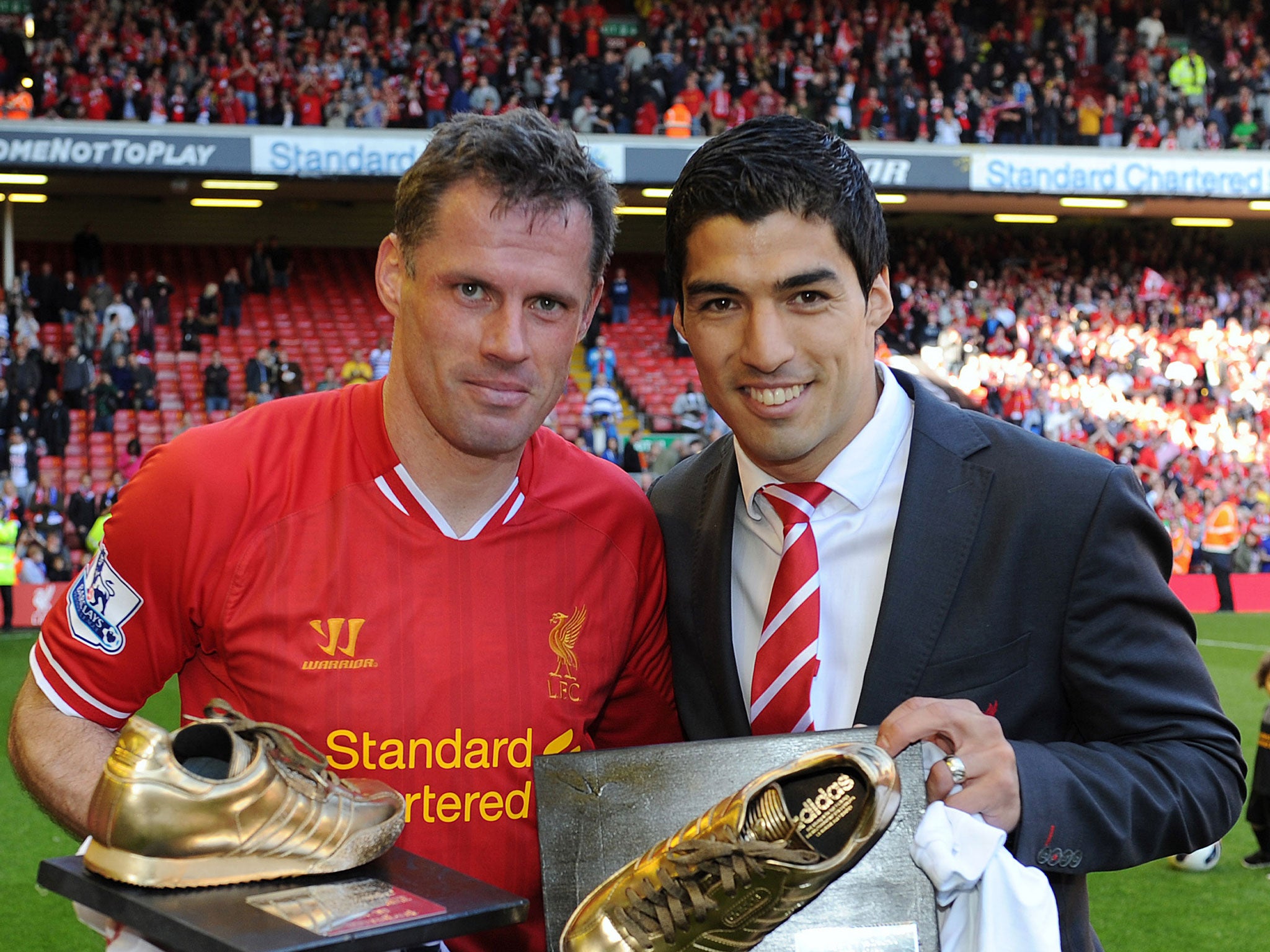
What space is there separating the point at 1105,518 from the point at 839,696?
0.49 meters

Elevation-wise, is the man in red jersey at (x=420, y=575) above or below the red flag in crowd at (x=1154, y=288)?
above

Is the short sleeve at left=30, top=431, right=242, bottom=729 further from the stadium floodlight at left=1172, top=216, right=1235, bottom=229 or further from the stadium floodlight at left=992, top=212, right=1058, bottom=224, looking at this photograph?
the stadium floodlight at left=1172, top=216, right=1235, bottom=229

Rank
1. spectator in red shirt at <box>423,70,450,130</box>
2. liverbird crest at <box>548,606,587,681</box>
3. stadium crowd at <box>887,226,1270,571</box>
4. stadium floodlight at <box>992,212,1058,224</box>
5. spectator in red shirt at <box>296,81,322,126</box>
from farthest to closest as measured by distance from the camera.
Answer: stadium floodlight at <box>992,212,1058,224</box> < spectator in red shirt at <box>423,70,450,130</box> < spectator in red shirt at <box>296,81,322,126</box> < stadium crowd at <box>887,226,1270,571</box> < liverbird crest at <box>548,606,587,681</box>

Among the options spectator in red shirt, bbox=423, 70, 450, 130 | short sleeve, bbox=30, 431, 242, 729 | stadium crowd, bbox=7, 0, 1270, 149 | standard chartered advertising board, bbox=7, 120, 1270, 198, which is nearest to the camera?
short sleeve, bbox=30, 431, 242, 729

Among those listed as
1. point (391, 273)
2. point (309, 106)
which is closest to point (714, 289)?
point (391, 273)

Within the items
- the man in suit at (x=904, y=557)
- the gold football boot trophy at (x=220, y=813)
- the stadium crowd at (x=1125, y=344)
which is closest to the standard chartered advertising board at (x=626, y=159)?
the stadium crowd at (x=1125, y=344)

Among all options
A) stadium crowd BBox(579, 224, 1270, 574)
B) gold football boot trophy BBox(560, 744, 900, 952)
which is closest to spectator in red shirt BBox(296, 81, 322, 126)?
stadium crowd BBox(579, 224, 1270, 574)

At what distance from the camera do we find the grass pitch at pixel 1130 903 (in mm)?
5840

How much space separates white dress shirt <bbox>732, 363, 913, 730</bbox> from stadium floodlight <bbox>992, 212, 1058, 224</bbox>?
2307 centimetres

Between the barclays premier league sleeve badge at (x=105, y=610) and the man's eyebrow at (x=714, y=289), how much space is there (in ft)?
3.32

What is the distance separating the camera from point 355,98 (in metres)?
20.6

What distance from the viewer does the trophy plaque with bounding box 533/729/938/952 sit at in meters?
1.71

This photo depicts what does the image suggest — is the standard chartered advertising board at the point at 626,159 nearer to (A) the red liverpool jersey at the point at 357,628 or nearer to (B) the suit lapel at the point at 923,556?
(A) the red liverpool jersey at the point at 357,628

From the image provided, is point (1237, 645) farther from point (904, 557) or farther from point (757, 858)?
point (757, 858)
